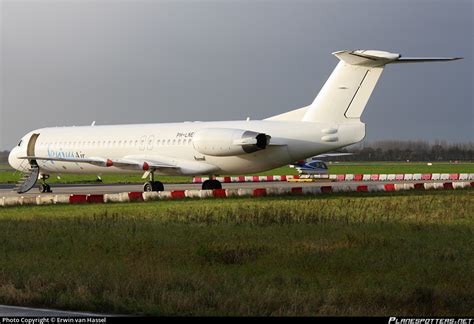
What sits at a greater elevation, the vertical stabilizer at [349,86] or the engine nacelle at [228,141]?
the vertical stabilizer at [349,86]

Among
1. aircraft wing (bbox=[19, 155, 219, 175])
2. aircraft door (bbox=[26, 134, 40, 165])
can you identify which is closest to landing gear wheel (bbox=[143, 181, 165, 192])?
aircraft wing (bbox=[19, 155, 219, 175])

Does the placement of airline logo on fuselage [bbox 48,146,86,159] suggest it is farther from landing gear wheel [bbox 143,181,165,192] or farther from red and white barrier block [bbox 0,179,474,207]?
red and white barrier block [bbox 0,179,474,207]

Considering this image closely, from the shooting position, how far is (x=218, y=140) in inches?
1447

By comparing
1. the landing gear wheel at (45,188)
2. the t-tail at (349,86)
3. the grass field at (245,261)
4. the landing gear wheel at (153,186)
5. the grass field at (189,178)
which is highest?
the t-tail at (349,86)

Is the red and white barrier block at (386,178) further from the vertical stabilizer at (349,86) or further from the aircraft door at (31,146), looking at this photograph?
the vertical stabilizer at (349,86)

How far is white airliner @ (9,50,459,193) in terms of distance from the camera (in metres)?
33.6

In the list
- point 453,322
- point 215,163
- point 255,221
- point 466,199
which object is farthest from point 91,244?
point 215,163

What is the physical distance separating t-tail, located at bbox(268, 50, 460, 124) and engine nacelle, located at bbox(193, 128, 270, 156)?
2616 millimetres

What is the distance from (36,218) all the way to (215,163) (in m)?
14.1

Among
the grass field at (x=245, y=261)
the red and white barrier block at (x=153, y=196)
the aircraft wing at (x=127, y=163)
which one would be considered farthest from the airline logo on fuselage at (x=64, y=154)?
the grass field at (x=245, y=261)

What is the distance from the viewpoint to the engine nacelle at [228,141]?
1389 inches

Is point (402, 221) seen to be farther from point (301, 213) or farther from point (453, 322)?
point (453, 322)

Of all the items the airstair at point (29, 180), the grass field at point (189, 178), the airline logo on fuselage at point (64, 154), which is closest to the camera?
the airline logo on fuselage at point (64, 154)

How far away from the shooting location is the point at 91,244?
18219mm
